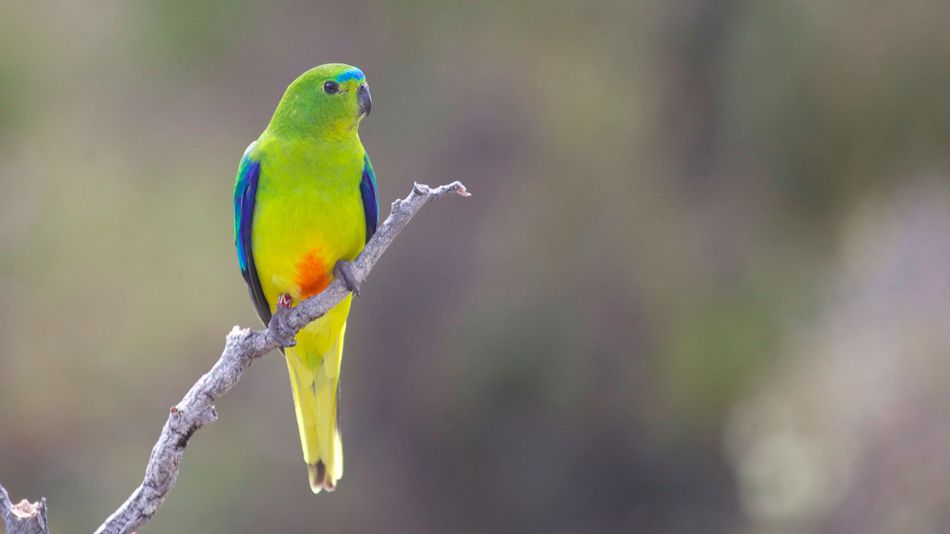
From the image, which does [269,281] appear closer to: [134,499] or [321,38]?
[134,499]

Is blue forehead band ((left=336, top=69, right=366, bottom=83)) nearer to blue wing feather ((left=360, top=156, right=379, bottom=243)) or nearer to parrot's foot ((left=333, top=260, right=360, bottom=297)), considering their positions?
blue wing feather ((left=360, top=156, right=379, bottom=243))

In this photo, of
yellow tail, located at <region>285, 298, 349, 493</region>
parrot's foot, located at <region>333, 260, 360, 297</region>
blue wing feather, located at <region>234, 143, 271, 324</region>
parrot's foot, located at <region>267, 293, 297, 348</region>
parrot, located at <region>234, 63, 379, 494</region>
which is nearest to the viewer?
parrot's foot, located at <region>267, 293, 297, 348</region>

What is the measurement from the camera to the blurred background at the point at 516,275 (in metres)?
6.25

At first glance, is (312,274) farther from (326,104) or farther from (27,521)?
(27,521)

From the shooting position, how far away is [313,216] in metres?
3.39

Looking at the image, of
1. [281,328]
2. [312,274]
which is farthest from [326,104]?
[281,328]

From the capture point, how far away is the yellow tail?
12.1 feet

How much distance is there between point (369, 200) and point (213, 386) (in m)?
0.89

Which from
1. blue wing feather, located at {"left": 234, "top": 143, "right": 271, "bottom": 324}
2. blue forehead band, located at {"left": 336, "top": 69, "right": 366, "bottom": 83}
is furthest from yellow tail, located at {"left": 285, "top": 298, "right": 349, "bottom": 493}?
blue forehead band, located at {"left": 336, "top": 69, "right": 366, "bottom": 83}

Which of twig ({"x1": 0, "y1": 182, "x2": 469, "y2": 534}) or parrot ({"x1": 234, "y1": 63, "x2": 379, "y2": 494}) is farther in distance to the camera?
parrot ({"x1": 234, "y1": 63, "x2": 379, "y2": 494})

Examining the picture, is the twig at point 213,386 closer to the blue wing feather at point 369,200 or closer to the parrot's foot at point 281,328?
the parrot's foot at point 281,328

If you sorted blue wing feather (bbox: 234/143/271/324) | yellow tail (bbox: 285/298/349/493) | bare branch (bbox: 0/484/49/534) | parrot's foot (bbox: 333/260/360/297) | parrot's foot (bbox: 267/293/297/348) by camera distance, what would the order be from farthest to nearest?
yellow tail (bbox: 285/298/349/493) < blue wing feather (bbox: 234/143/271/324) < parrot's foot (bbox: 333/260/360/297) < parrot's foot (bbox: 267/293/297/348) < bare branch (bbox: 0/484/49/534)

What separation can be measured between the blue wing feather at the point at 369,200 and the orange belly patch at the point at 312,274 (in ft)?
0.66

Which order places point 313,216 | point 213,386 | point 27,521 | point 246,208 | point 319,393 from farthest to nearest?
point 319,393
point 246,208
point 313,216
point 213,386
point 27,521
